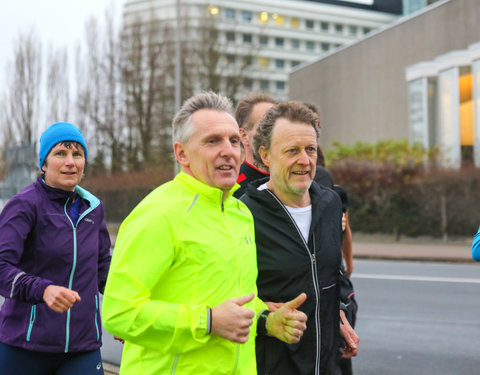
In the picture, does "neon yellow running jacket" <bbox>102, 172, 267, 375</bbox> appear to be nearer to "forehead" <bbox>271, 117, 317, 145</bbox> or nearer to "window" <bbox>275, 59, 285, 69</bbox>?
"forehead" <bbox>271, 117, 317, 145</bbox>

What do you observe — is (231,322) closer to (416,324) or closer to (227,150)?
(227,150)

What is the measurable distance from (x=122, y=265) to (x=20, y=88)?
38.6m

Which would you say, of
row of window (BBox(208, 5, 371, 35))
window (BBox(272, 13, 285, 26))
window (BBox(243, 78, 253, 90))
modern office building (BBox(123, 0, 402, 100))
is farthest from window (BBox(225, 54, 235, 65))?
window (BBox(272, 13, 285, 26))

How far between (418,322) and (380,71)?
25.1m

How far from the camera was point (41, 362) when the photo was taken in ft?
10.4

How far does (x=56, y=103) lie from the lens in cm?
3797

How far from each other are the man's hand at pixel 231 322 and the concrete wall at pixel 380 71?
82.3 feet

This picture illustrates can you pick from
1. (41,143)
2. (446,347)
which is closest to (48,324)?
(41,143)

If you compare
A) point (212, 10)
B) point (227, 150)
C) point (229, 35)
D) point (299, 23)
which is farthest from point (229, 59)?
point (299, 23)

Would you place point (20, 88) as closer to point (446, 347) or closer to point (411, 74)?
point (411, 74)

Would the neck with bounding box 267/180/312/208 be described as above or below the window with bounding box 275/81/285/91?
below

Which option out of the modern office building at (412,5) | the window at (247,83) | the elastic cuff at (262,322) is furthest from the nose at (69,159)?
the modern office building at (412,5)

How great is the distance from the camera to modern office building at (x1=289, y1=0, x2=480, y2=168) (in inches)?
971

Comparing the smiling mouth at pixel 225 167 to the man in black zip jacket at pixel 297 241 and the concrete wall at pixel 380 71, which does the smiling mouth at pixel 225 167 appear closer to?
the man in black zip jacket at pixel 297 241
